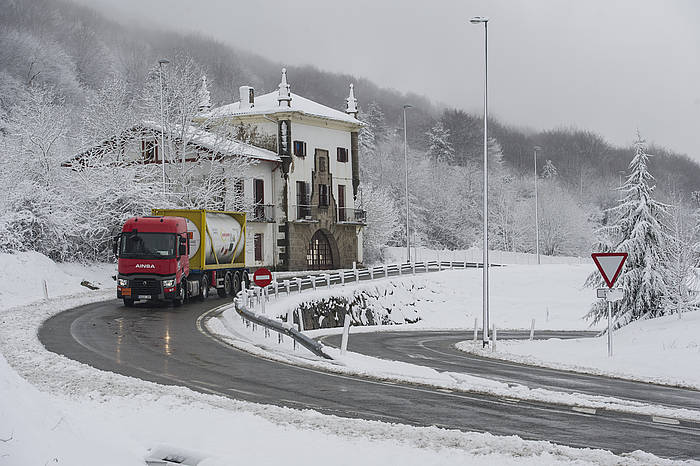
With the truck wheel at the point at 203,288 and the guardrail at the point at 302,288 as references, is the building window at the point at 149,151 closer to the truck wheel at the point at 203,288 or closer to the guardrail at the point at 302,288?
the guardrail at the point at 302,288

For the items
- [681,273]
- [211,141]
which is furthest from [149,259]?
[211,141]

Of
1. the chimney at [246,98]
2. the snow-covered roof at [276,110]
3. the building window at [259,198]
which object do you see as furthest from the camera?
the chimney at [246,98]

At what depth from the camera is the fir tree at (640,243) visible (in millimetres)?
28688

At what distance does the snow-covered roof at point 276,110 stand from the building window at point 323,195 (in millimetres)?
5426

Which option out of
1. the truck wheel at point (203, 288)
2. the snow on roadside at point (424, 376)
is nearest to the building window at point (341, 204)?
the truck wheel at point (203, 288)

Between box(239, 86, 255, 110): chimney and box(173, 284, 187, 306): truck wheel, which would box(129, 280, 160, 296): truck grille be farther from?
box(239, 86, 255, 110): chimney

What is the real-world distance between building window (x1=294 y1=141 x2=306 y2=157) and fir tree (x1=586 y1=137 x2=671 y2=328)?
36582 mm

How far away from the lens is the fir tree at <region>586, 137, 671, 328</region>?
28.7m

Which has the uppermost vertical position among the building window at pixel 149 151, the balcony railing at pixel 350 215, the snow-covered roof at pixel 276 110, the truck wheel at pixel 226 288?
the snow-covered roof at pixel 276 110

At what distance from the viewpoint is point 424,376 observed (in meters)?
15.4

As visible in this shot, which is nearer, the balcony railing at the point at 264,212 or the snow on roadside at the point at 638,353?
the snow on roadside at the point at 638,353

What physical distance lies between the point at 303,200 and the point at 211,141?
9.73m

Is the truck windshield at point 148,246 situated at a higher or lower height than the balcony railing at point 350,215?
lower

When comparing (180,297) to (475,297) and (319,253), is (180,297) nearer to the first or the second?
(475,297)
